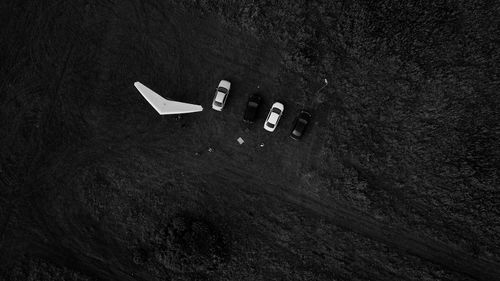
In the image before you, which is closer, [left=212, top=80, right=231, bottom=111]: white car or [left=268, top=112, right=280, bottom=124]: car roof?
[left=268, top=112, right=280, bottom=124]: car roof

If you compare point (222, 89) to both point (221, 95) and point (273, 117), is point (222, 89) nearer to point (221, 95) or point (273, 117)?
point (221, 95)

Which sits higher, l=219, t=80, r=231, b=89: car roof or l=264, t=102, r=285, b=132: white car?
l=219, t=80, r=231, b=89: car roof

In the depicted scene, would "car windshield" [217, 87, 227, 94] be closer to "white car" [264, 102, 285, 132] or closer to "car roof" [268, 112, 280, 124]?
"white car" [264, 102, 285, 132]

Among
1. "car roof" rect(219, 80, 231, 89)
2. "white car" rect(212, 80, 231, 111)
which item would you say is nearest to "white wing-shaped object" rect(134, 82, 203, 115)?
"white car" rect(212, 80, 231, 111)

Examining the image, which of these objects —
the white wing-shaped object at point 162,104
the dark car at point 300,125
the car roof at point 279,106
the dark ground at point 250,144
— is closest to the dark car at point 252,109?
the dark ground at point 250,144

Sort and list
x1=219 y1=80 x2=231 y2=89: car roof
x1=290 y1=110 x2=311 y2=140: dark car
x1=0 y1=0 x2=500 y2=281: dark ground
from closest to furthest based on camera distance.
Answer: x1=0 y1=0 x2=500 y2=281: dark ground < x1=290 y1=110 x2=311 y2=140: dark car < x1=219 y1=80 x2=231 y2=89: car roof

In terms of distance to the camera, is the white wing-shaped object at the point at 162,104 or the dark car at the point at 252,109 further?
the dark car at the point at 252,109

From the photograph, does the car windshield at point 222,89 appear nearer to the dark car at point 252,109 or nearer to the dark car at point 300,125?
the dark car at point 252,109

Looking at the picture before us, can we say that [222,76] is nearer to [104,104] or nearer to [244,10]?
[244,10]
